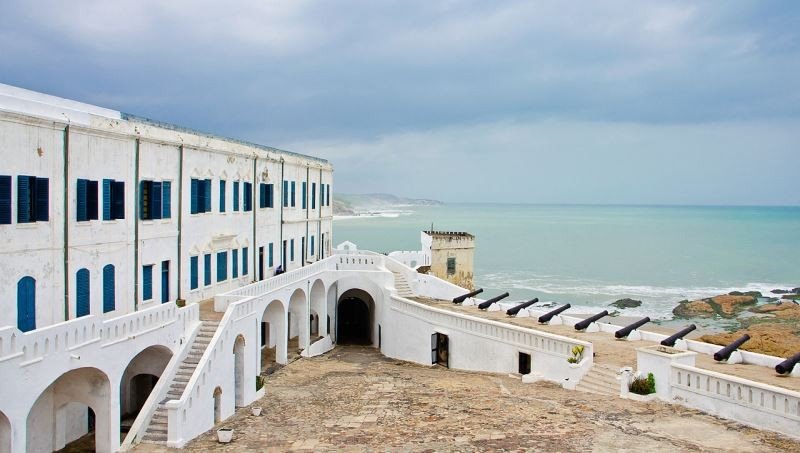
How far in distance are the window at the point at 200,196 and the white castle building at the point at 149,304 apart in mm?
74

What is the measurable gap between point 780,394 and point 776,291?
6258 cm

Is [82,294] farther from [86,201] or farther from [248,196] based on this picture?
[248,196]

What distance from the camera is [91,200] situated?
1784cm

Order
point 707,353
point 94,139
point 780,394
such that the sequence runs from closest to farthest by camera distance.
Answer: point 780,394
point 94,139
point 707,353

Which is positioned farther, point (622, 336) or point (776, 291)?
point (776, 291)

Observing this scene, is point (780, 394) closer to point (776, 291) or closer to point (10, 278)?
point (10, 278)

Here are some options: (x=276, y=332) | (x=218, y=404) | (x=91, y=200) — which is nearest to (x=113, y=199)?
(x=91, y=200)

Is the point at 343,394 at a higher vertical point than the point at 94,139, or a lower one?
lower

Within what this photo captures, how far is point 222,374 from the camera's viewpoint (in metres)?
18.9

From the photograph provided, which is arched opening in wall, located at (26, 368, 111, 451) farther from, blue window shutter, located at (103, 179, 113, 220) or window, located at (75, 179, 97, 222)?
blue window shutter, located at (103, 179, 113, 220)

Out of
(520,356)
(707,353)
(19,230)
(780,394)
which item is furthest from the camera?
(520,356)

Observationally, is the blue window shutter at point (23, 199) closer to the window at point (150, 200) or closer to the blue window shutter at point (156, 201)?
the window at point (150, 200)

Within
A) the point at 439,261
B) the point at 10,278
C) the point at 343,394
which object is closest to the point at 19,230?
the point at 10,278

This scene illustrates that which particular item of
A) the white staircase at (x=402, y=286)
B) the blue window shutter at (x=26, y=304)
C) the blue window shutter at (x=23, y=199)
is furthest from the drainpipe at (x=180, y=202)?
the white staircase at (x=402, y=286)
